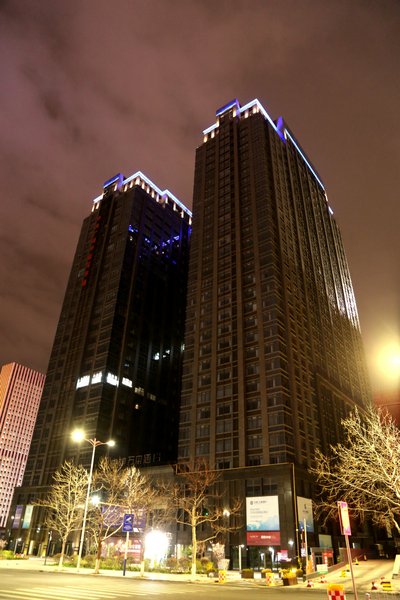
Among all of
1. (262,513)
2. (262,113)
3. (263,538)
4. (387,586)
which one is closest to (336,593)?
(387,586)

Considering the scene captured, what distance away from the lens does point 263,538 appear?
63.0m

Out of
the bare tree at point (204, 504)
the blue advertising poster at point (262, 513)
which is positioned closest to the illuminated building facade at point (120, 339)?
the bare tree at point (204, 504)

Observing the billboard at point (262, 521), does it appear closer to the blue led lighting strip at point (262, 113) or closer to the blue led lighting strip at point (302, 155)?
the blue led lighting strip at point (262, 113)

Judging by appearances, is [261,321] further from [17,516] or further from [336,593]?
[17,516]

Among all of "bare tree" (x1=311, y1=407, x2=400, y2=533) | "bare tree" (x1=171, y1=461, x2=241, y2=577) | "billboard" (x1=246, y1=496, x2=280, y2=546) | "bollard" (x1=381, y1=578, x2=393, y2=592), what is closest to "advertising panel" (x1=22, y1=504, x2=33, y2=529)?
"bare tree" (x1=171, y1=461, x2=241, y2=577)

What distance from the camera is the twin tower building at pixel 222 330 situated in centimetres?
7481

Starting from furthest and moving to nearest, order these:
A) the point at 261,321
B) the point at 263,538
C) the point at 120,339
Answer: the point at 120,339 → the point at 261,321 → the point at 263,538

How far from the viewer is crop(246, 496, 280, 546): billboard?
62.6 metres

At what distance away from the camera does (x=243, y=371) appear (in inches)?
3137

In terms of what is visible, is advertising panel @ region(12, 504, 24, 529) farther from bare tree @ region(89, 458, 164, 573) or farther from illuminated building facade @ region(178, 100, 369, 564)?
illuminated building facade @ region(178, 100, 369, 564)

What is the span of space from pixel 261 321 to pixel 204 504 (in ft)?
111

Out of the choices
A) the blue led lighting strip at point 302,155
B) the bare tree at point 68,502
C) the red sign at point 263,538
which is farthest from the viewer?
the blue led lighting strip at point 302,155

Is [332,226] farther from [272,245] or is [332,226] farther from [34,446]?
[34,446]

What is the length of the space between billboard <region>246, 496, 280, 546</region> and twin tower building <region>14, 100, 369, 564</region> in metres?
0.33
